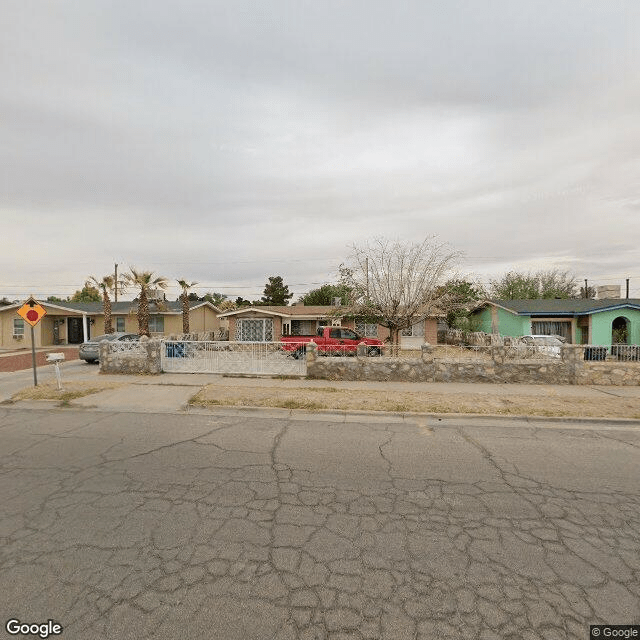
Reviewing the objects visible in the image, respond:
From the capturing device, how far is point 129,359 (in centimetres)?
1296

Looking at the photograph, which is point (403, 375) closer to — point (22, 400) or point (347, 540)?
point (347, 540)

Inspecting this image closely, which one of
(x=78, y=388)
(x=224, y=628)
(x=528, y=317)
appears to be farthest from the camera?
(x=528, y=317)

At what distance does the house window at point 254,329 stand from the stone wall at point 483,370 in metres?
14.4

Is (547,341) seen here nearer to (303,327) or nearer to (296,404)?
(296,404)

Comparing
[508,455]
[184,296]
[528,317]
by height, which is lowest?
[508,455]

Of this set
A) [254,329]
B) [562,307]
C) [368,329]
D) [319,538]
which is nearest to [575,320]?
[562,307]

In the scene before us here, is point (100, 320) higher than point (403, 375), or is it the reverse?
point (100, 320)

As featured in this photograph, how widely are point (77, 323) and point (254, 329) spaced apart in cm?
1615

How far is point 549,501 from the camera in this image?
13.3 ft

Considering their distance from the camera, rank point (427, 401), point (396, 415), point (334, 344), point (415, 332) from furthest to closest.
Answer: point (415, 332) < point (334, 344) < point (427, 401) < point (396, 415)

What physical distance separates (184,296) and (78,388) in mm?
17294

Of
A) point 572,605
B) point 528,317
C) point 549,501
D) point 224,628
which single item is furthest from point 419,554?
point 528,317

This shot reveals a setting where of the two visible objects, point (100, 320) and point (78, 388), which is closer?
point (78, 388)

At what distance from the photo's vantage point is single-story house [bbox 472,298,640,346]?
69.1ft
